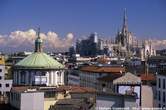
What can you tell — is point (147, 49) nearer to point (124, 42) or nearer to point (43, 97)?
point (124, 42)

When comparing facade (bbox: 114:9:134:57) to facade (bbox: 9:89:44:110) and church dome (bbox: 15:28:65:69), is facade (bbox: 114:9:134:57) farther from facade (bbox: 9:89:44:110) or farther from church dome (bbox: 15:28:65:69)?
facade (bbox: 9:89:44:110)

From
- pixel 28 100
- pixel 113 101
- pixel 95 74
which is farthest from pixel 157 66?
pixel 113 101

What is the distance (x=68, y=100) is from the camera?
1035 inches

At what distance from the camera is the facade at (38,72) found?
3306 cm

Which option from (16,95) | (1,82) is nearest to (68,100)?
(16,95)

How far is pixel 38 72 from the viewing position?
33625mm

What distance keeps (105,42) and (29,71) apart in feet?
509

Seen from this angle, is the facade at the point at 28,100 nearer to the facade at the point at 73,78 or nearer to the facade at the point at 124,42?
the facade at the point at 73,78

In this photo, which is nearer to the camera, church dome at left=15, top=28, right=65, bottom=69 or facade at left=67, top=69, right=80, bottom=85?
church dome at left=15, top=28, right=65, bottom=69

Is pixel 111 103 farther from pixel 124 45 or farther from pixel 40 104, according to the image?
pixel 124 45

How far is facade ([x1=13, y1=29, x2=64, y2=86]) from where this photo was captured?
3306cm

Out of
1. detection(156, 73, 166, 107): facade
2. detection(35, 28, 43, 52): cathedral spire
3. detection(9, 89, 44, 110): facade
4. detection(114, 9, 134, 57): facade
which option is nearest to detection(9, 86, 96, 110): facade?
detection(9, 89, 44, 110): facade

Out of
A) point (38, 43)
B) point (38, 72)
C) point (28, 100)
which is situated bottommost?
point (28, 100)

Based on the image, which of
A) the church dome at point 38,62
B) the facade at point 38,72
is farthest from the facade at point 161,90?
the church dome at point 38,62
